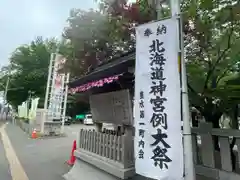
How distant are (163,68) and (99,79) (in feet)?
6.17

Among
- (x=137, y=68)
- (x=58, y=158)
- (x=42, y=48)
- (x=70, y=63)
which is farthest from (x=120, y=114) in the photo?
(x=42, y=48)

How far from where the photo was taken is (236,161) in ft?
14.0

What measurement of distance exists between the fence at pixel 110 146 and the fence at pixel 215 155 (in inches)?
48.4

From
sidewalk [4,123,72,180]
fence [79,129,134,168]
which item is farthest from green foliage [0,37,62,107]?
fence [79,129,134,168]

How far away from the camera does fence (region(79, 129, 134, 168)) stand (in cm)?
453

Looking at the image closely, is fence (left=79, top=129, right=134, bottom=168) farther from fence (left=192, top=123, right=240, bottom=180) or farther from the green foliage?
the green foliage

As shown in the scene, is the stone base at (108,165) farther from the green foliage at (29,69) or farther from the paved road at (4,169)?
the green foliage at (29,69)

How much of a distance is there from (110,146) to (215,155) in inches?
80.5

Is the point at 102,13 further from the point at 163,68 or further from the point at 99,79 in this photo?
the point at 163,68

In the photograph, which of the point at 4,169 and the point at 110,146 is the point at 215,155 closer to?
the point at 110,146

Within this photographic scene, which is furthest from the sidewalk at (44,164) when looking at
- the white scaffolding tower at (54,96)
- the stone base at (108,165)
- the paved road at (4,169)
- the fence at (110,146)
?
the white scaffolding tower at (54,96)

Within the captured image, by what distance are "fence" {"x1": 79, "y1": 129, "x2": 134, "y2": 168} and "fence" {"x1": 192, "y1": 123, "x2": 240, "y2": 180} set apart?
1230mm

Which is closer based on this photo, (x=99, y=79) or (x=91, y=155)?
(x=99, y=79)

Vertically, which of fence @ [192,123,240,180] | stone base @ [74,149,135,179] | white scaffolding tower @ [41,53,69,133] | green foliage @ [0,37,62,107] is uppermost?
green foliage @ [0,37,62,107]
